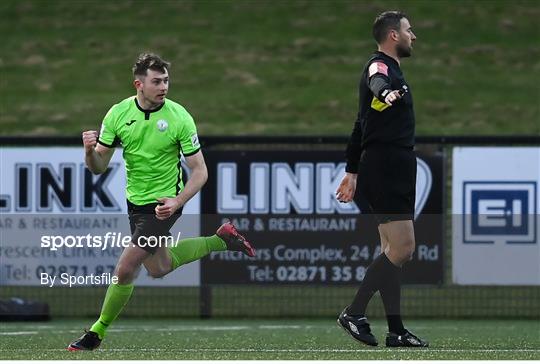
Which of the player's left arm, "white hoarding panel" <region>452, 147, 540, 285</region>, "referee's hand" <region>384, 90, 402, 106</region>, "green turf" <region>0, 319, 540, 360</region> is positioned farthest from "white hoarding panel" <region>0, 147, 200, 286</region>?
"referee's hand" <region>384, 90, 402, 106</region>

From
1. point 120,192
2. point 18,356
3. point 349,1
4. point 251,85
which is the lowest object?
point 18,356

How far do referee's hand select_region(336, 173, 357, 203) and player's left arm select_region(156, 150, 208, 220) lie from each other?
90 cm

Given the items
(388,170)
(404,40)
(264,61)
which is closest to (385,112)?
(388,170)

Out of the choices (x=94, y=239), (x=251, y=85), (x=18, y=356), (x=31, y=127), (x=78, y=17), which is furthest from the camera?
(x=78, y=17)

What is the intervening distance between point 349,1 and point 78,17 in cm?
538

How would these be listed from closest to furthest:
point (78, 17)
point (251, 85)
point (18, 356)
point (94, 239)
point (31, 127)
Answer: point (18, 356) → point (94, 239) → point (31, 127) → point (251, 85) → point (78, 17)

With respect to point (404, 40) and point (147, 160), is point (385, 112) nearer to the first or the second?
point (404, 40)

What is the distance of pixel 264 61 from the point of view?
25.8m

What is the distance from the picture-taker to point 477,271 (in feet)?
45.4

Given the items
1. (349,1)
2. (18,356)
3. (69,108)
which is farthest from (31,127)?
(18,356)

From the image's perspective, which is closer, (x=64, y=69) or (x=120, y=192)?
(x=120, y=192)

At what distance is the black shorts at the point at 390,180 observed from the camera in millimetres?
9086

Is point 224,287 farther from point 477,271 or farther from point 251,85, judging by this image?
point 251,85

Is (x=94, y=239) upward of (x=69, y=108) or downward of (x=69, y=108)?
downward
